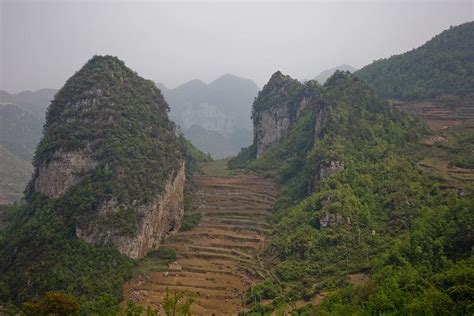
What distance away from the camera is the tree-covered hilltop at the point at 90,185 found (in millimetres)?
34094

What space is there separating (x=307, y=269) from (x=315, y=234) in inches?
158

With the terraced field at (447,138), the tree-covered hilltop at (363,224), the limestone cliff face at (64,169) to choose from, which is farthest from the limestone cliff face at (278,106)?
the limestone cliff face at (64,169)

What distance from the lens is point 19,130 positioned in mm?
138750

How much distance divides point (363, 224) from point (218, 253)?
12.9 meters

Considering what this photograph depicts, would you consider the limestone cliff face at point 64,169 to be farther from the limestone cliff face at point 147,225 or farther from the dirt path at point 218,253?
the dirt path at point 218,253

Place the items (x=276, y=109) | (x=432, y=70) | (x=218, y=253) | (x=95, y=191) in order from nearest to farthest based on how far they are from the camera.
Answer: (x=95, y=191), (x=218, y=253), (x=432, y=70), (x=276, y=109)

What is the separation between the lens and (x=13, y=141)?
133 metres

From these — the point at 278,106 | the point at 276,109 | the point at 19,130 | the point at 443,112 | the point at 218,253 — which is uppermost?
the point at 19,130

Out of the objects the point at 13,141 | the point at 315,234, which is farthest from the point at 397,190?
the point at 13,141

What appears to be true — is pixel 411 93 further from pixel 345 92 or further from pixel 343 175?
pixel 343 175

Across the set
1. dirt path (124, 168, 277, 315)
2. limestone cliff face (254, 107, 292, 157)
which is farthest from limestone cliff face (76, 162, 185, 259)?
limestone cliff face (254, 107, 292, 157)

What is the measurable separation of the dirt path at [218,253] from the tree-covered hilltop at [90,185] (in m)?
2.67

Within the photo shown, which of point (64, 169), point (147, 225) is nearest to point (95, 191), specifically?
point (64, 169)

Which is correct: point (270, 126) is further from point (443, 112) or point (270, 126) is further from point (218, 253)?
→ point (218, 253)
